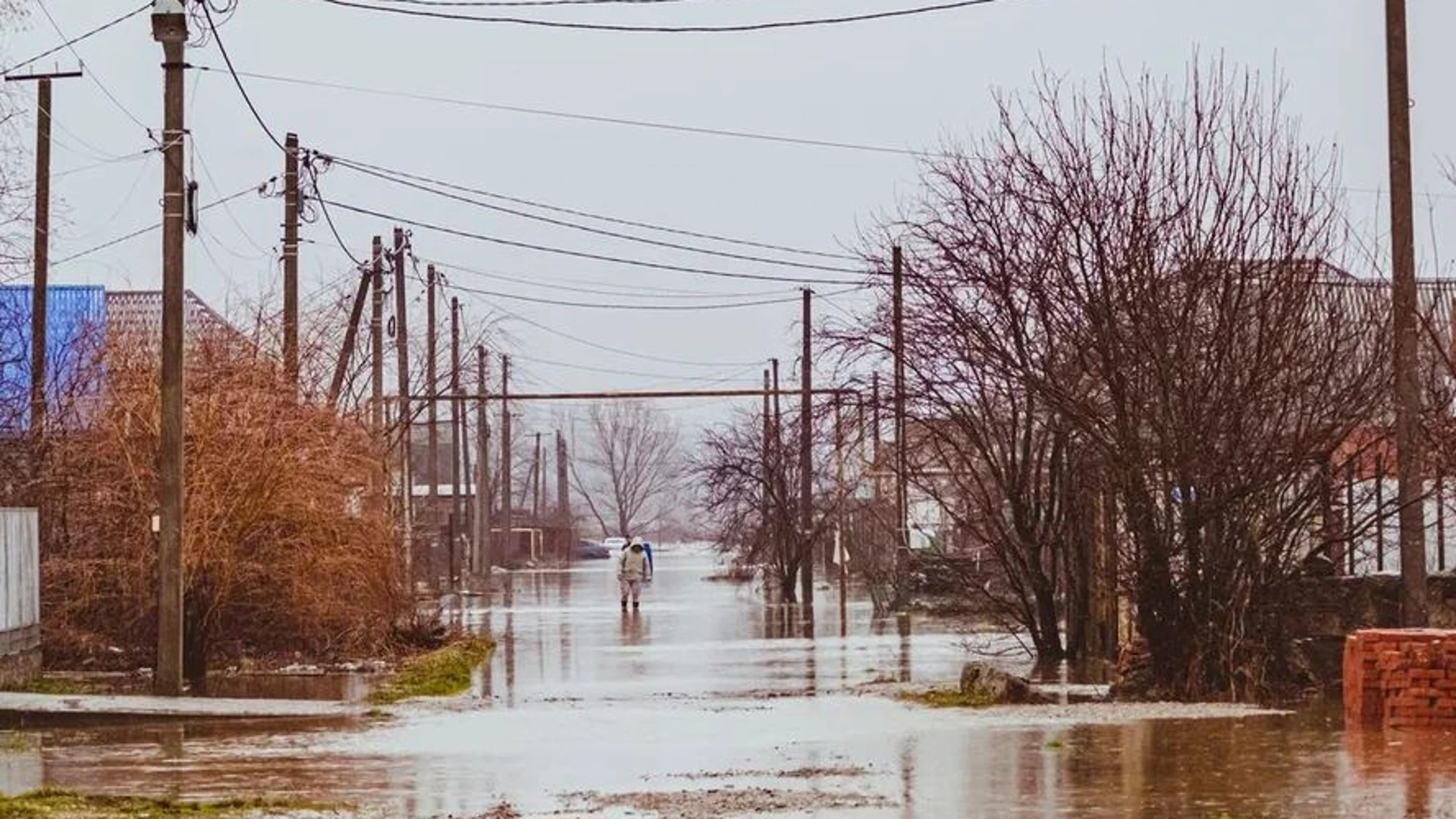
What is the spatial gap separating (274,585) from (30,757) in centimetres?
961

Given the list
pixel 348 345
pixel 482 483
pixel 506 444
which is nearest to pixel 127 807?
pixel 348 345

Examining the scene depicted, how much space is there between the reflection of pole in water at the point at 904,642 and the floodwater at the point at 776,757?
44 centimetres

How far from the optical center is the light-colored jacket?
154 feet

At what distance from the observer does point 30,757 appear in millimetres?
17094

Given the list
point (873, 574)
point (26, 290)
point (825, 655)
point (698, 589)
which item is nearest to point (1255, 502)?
point (825, 655)

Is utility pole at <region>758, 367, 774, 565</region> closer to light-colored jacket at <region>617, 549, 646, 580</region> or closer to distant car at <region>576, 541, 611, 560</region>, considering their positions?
light-colored jacket at <region>617, 549, 646, 580</region>

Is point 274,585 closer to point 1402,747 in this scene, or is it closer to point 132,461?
point 132,461

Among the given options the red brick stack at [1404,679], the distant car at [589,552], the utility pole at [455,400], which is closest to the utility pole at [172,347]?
the red brick stack at [1404,679]

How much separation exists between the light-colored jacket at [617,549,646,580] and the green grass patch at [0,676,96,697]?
75.6 feet

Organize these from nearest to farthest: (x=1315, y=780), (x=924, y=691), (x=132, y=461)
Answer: (x=1315, y=780) < (x=924, y=691) < (x=132, y=461)

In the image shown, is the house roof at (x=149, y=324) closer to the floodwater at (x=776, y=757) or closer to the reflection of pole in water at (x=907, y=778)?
the floodwater at (x=776, y=757)

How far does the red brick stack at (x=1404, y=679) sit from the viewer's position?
679 inches

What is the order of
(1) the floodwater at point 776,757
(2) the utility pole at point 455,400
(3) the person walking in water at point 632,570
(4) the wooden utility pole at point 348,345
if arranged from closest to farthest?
1. (1) the floodwater at point 776,757
2. (4) the wooden utility pole at point 348,345
3. (3) the person walking in water at point 632,570
4. (2) the utility pole at point 455,400

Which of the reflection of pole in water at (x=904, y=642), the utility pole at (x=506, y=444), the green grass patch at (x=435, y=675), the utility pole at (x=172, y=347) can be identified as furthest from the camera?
the utility pole at (x=506, y=444)
